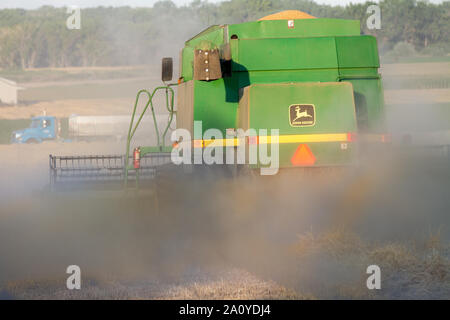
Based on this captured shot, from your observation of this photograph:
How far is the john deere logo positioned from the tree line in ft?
14.3

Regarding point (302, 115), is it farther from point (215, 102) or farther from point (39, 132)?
point (39, 132)

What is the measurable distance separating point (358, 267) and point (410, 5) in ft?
137

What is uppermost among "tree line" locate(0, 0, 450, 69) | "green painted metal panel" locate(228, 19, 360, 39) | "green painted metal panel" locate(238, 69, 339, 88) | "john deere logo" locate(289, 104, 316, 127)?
"tree line" locate(0, 0, 450, 69)

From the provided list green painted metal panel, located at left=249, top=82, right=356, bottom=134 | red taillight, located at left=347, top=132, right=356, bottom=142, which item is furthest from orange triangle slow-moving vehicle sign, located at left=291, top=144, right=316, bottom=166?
red taillight, located at left=347, top=132, right=356, bottom=142

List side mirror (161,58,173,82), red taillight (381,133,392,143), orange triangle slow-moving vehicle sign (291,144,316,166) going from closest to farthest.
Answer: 1. orange triangle slow-moving vehicle sign (291,144,316,166)
2. red taillight (381,133,392,143)
3. side mirror (161,58,173,82)

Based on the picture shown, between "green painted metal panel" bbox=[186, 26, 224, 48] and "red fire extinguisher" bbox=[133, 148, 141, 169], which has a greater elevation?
"green painted metal panel" bbox=[186, 26, 224, 48]

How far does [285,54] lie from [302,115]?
142 centimetres

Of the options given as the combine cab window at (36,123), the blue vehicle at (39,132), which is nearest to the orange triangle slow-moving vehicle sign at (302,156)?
the blue vehicle at (39,132)

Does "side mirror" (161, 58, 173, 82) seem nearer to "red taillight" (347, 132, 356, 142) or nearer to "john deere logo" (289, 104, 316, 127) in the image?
"john deere logo" (289, 104, 316, 127)

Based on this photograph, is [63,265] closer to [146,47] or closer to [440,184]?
[440,184]

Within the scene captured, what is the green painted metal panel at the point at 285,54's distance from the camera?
30.6ft

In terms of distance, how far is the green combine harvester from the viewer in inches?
326

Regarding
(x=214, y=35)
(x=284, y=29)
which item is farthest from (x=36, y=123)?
(x=284, y=29)
